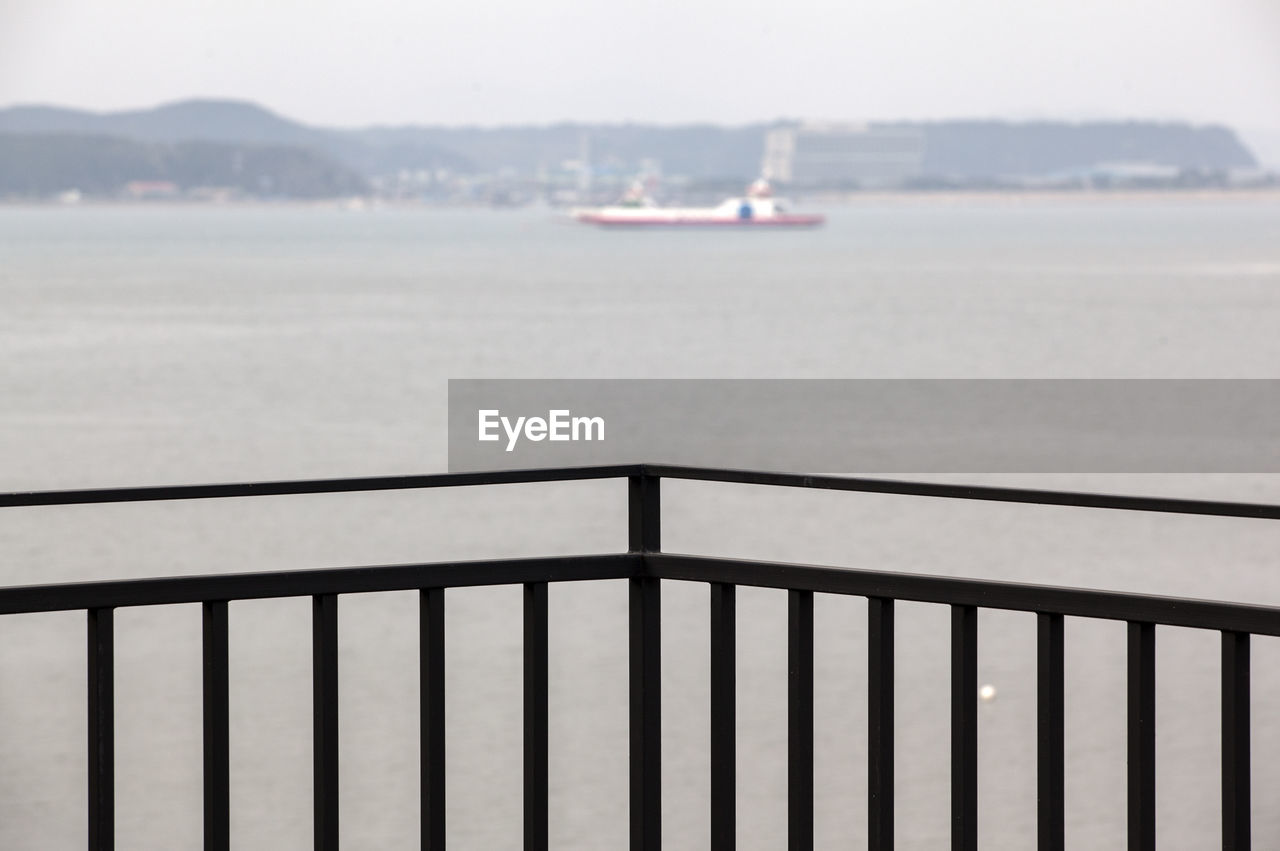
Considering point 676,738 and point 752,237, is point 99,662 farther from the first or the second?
point 752,237

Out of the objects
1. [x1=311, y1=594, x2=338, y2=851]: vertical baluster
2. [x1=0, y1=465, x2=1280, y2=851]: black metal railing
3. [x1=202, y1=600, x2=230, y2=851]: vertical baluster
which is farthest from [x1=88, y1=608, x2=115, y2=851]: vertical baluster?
[x1=311, y1=594, x2=338, y2=851]: vertical baluster

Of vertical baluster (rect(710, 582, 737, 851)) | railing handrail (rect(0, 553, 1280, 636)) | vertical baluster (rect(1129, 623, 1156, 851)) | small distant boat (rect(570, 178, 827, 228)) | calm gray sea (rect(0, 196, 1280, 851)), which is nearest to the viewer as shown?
railing handrail (rect(0, 553, 1280, 636))

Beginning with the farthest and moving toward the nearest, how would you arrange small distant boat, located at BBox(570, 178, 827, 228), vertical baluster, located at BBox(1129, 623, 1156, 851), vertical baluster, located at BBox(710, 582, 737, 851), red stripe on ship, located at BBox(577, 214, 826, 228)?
red stripe on ship, located at BBox(577, 214, 826, 228) < small distant boat, located at BBox(570, 178, 827, 228) < vertical baluster, located at BBox(710, 582, 737, 851) < vertical baluster, located at BBox(1129, 623, 1156, 851)

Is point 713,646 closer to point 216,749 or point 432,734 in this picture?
point 432,734

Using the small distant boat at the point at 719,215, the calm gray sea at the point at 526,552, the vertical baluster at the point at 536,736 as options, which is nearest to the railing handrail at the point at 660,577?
the vertical baluster at the point at 536,736

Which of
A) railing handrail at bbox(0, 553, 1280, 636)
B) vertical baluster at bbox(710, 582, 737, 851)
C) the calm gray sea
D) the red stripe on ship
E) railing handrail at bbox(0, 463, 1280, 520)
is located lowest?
the calm gray sea

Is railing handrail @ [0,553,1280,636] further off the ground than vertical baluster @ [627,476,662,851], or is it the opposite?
railing handrail @ [0,553,1280,636]

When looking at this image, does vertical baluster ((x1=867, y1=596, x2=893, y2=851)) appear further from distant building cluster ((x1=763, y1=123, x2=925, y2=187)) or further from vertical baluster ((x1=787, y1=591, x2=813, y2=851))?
distant building cluster ((x1=763, y1=123, x2=925, y2=187))
